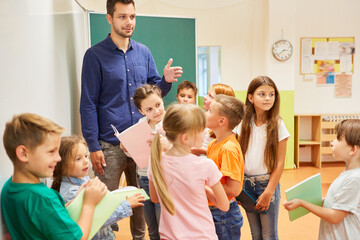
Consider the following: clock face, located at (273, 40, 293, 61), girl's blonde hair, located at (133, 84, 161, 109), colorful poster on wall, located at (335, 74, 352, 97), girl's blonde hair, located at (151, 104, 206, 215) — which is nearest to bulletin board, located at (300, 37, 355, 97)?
colorful poster on wall, located at (335, 74, 352, 97)

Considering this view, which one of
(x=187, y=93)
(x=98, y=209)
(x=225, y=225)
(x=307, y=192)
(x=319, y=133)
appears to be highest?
(x=187, y=93)

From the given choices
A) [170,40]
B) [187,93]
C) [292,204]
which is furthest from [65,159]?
[170,40]

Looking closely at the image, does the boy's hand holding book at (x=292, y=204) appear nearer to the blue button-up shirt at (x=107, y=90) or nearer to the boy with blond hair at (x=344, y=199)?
the boy with blond hair at (x=344, y=199)

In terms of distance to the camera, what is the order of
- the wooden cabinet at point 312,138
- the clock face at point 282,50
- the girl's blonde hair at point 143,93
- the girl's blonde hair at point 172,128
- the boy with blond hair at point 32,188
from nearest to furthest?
the boy with blond hair at point 32,188, the girl's blonde hair at point 172,128, the girl's blonde hair at point 143,93, the clock face at point 282,50, the wooden cabinet at point 312,138

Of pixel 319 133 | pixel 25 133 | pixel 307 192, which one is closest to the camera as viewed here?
pixel 25 133

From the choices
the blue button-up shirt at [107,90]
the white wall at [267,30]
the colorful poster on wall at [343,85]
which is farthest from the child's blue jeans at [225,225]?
the colorful poster on wall at [343,85]

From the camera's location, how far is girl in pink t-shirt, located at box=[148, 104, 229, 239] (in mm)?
1295

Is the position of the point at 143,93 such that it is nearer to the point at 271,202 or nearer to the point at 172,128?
the point at 172,128

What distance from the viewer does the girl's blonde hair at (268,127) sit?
74.0 inches

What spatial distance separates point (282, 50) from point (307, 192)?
13.5 ft

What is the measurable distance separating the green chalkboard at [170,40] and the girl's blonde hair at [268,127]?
1.48m

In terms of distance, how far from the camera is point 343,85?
571 cm

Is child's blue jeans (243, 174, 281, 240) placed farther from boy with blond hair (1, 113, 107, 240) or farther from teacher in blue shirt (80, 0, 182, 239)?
boy with blond hair (1, 113, 107, 240)

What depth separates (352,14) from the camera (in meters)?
5.62
